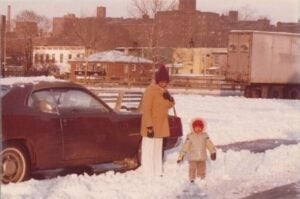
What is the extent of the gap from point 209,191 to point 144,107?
4.98ft

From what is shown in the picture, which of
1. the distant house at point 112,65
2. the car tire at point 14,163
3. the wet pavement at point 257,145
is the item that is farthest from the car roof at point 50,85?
the distant house at point 112,65

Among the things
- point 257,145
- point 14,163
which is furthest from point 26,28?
point 14,163

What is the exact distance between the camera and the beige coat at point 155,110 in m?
10.6

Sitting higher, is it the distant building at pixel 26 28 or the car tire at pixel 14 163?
the distant building at pixel 26 28

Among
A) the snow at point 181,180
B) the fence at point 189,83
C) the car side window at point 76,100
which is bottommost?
the fence at point 189,83

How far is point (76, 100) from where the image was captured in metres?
11.1

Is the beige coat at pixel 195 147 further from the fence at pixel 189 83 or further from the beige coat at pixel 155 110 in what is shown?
the fence at pixel 189 83

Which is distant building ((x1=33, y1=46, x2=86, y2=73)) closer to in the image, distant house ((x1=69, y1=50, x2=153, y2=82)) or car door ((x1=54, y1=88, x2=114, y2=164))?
distant house ((x1=69, y1=50, x2=153, y2=82))

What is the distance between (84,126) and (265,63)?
35.0m

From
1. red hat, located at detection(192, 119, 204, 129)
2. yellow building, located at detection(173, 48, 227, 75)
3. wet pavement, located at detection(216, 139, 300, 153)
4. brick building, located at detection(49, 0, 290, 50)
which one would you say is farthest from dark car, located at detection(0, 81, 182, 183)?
yellow building, located at detection(173, 48, 227, 75)

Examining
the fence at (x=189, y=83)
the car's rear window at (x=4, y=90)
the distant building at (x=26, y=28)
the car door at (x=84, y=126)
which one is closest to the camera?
the car's rear window at (x=4, y=90)

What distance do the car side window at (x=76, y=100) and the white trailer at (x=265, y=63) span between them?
33092 millimetres

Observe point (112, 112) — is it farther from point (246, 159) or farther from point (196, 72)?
point (196, 72)

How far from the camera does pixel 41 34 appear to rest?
11300cm
